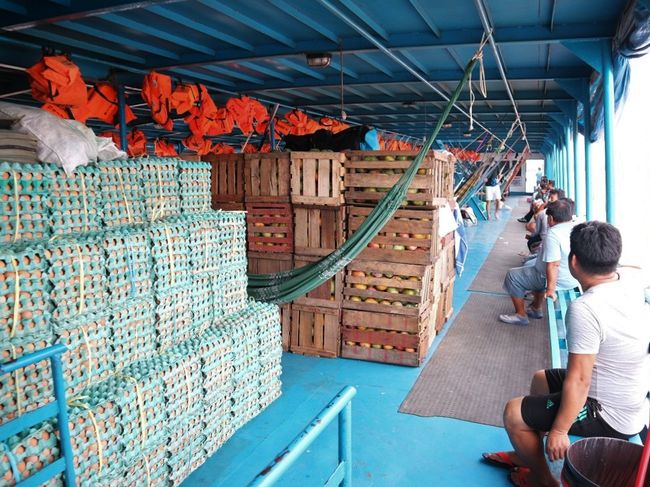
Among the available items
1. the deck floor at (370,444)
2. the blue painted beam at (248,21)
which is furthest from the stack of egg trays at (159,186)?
the blue painted beam at (248,21)

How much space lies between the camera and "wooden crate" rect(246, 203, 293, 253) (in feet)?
17.2

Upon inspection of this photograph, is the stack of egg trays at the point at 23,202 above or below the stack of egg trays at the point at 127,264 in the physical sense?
above

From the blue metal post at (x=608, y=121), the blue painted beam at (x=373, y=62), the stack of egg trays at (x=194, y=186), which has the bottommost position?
the stack of egg trays at (x=194, y=186)

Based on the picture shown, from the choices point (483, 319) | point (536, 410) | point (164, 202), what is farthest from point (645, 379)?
point (483, 319)

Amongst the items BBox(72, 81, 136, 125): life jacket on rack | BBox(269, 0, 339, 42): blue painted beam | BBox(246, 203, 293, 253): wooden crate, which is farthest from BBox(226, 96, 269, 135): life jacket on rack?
BBox(246, 203, 293, 253): wooden crate

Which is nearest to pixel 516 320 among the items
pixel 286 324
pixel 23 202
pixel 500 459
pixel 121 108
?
pixel 286 324

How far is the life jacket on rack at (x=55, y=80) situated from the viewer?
504cm

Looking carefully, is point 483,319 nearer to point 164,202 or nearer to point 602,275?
point 602,275

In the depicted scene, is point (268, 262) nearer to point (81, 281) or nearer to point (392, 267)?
point (392, 267)

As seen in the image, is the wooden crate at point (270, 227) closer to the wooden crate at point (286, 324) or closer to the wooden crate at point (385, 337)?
the wooden crate at point (286, 324)

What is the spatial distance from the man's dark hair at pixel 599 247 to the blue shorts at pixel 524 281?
3.69 meters

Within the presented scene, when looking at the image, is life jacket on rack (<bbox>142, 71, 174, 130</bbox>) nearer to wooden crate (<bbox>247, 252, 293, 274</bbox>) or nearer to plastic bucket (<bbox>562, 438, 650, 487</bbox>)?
wooden crate (<bbox>247, 252, 293, 274</bbox>)

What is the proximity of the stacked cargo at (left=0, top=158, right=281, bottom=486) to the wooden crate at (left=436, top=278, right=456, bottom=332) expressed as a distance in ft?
8.76

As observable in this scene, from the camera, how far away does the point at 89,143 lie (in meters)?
2.75
